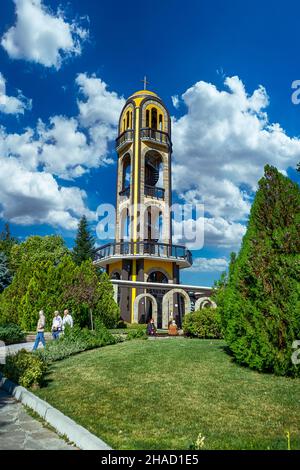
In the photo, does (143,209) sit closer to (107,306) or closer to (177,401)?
(107,306)

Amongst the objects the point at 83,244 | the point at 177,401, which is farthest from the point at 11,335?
the point at 83,244

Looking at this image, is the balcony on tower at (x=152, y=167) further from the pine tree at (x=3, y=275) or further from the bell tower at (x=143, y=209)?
the pine tree at (x=3, y=275)

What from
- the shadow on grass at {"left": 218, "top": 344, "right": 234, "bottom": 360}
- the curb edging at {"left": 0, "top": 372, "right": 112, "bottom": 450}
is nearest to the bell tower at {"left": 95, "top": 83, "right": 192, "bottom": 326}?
the shadow on grass at {"left": 218, "top": 344, "right": 234, "bottom": 360}

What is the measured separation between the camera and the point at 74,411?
643 cm

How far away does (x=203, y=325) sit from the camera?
17344mm

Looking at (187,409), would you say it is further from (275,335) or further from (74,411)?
(275,335)

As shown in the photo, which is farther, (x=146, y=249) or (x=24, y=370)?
(x=146, y=249)

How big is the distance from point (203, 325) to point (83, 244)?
3082cm

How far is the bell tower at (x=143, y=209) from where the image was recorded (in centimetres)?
2906

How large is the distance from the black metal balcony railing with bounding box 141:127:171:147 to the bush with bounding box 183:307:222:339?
1832 cm

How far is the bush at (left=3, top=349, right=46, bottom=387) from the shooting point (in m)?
8.45

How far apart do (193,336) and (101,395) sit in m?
10.9

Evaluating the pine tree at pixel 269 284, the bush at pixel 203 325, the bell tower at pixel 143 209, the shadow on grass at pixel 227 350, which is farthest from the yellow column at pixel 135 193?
the pine tree at pixel 269 284
